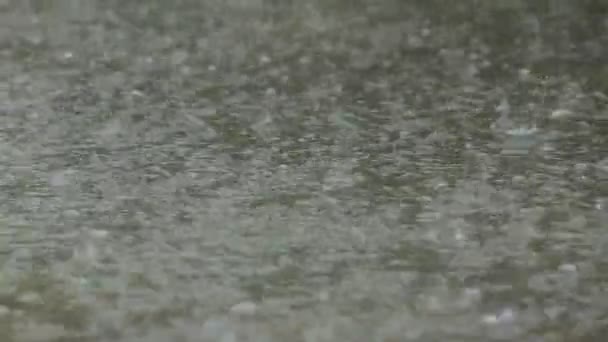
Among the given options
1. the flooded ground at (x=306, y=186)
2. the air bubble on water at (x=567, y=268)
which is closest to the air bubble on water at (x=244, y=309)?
the flooded ground at (x=306, y=186)

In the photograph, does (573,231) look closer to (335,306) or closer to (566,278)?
(566,278)

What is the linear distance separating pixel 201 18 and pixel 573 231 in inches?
96.0

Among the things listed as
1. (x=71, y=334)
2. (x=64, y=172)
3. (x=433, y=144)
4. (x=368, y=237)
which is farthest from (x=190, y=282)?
(x=433, y=144)

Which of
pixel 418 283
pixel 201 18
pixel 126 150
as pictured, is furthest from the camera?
pixel 201 18

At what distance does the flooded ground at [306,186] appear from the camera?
1499 millimetres

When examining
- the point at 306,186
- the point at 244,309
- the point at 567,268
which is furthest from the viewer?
the point at 306,186

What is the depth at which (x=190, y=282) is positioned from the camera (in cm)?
160

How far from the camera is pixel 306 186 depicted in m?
2.02

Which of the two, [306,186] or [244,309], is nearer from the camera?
[244,309]

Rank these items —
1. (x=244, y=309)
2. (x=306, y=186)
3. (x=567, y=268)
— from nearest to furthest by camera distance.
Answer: (x=244, y=309) → (x=567, y=268) → (x=306, y=186)

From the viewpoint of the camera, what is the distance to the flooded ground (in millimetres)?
1499

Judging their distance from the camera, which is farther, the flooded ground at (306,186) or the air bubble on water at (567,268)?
the air bubble on water at (567,268)

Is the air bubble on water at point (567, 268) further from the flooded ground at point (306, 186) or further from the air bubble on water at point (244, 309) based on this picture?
the air bubble on water at point (244, 309)

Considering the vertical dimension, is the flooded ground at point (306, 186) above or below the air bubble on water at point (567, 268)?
above
